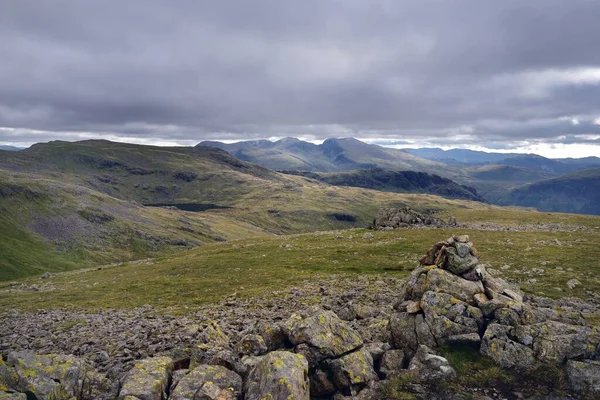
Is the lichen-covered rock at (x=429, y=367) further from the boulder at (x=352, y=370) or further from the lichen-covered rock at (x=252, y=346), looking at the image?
the lichen-covered rock at (x=252, y=346)

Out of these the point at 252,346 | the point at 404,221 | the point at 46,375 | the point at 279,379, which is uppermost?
the point at 404,221

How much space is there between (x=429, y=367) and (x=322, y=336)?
21.6 ft

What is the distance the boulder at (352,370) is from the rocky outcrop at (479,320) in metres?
3.61

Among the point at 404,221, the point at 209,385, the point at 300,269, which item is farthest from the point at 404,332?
the point at 404,221

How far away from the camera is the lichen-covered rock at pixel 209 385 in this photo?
60.1 feet

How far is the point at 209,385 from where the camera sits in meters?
18.7

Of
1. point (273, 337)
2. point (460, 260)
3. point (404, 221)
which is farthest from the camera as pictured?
point (404, 221)

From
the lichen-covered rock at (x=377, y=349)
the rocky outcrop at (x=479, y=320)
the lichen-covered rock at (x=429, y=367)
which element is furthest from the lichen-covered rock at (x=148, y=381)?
the rocky outcrop at (x=479, y=320)

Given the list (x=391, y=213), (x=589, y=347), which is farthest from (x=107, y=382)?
(x=391, y=213)

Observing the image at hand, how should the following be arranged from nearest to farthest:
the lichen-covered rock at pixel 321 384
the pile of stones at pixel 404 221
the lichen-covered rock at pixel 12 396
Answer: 1. the lichen-covered rock at pixel 12 396
2. the lichen-covered rock at pixel 321 384
3. the pile of stones at pixel 404 221

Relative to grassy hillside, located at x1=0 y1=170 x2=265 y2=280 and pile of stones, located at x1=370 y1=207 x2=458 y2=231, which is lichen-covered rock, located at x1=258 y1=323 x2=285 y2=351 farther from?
grassy hillside, located at x1=0 y1=170 x2=265 y2=280

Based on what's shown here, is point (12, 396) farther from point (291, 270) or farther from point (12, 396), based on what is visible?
point (291, 270)

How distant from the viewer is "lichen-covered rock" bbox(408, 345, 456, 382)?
20.9 m

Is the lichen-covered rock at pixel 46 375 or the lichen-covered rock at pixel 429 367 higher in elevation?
the lichen-covered rock at pixel 46 375
